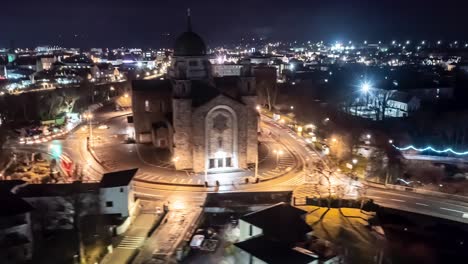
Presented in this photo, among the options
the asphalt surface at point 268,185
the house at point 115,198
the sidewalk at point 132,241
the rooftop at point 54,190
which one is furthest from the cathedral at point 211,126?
the rooftop at point 54,190

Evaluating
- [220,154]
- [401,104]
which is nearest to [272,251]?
[220,154]

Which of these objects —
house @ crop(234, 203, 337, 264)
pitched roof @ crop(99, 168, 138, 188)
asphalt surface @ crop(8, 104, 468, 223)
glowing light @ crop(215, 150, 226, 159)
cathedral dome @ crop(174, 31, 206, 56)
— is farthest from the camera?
cathedral dome @ crop(174, 31, 206, 56)

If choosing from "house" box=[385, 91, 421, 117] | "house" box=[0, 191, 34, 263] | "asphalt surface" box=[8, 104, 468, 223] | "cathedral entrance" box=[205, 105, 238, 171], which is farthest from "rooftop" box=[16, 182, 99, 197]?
"house" box=[385, 91, 421, 117]

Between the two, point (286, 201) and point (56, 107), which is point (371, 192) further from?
point (56, 107)

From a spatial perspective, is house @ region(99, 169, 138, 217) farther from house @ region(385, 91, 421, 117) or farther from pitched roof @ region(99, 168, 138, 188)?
house @ region(385, 91, 421, 117)

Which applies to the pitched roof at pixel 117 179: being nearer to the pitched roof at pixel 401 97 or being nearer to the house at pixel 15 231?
the house at pixel 15 231

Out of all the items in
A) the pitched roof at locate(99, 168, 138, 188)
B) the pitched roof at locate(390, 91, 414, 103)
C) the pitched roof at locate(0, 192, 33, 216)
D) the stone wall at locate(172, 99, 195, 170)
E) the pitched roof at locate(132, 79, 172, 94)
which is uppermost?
the pitched roof at locate(132, 79, 172, 94)

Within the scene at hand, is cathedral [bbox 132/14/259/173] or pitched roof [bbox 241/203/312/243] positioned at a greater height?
cathedral [bbox 132/14/259/173]
